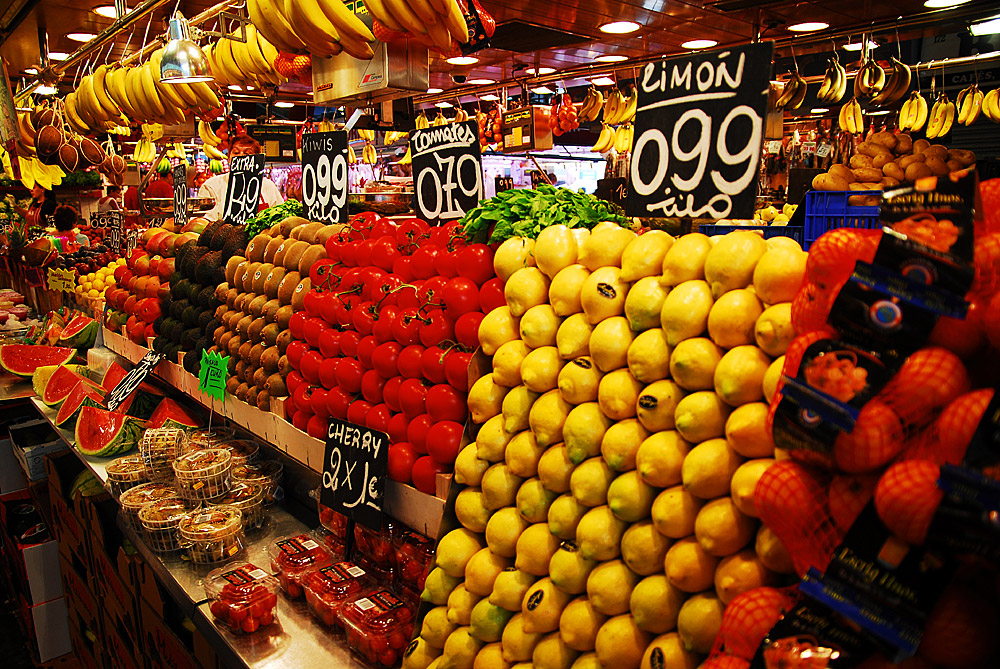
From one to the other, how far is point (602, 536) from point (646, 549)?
0.10 meters

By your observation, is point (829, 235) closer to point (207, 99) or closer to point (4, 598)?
point (207, 99)

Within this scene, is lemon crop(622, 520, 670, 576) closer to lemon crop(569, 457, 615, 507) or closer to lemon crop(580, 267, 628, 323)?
lemon crop(569, 457, 615, 507)

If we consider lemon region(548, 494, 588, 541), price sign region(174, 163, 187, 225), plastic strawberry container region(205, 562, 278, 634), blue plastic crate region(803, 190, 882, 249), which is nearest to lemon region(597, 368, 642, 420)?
lemon region(548, 494, 588, 541)

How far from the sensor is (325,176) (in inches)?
112

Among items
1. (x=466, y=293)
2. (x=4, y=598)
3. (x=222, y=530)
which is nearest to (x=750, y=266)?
(x=466, y=293)

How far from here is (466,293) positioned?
193cm

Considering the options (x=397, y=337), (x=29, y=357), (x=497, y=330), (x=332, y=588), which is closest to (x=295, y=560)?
(x=332, y=588)

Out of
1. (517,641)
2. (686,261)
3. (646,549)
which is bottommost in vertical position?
(517,641)

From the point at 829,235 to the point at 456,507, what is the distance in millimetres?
1085

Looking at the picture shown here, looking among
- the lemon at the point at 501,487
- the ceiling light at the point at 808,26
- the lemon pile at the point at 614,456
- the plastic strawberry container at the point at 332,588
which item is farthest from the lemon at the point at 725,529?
the ceiling light at the point at 808,26

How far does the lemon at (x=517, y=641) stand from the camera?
4.86 feet

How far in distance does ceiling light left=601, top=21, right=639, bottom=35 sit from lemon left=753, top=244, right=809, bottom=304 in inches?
232

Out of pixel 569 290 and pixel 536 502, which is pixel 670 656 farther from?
pixel 569 290

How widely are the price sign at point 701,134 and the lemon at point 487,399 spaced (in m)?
0.56
